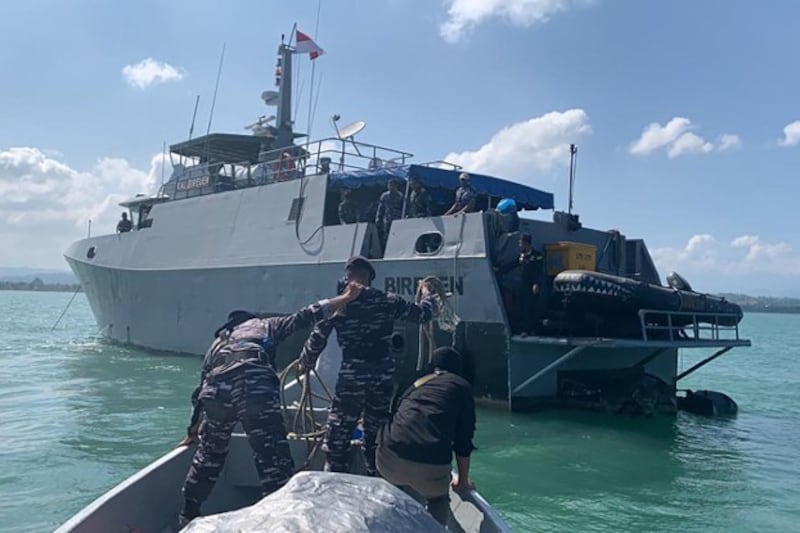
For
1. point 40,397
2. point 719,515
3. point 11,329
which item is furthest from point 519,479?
point 11,329

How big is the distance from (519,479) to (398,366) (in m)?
4.53

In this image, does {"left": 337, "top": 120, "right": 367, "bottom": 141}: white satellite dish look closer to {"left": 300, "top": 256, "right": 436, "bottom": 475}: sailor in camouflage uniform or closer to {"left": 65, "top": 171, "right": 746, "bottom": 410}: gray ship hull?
{"left": 65, "top": 171, "right": 746, "bottom": 410}: gray ship hull

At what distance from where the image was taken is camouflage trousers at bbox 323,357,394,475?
→ 14.6 ft

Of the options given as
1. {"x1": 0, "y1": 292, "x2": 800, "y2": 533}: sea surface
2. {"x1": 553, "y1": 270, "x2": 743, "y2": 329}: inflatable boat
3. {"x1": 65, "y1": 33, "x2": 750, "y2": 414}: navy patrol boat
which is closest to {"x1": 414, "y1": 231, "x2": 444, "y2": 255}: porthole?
{"x1": 65, "y1": 33, "x2": 750, "y2": 414}: navy patrol boat

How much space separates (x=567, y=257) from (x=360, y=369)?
7.41 metres

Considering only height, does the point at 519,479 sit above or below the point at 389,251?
below

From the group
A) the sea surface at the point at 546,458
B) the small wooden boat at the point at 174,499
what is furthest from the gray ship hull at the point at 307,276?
the small wooden boat at the point at 174,499

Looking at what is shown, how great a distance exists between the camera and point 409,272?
11.6 meters

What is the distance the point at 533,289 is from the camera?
10891 mm

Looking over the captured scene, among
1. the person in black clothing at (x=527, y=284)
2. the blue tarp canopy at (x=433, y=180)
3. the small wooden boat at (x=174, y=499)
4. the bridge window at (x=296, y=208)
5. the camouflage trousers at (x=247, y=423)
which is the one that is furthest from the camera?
the bridge window at (x=296, y=208)

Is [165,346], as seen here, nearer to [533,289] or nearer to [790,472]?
[533,289]

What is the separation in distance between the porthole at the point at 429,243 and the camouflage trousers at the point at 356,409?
7030 mm

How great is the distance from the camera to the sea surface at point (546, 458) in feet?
21.1

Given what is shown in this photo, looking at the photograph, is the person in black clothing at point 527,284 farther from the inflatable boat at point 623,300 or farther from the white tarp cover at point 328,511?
the white tarp cover at point 328,511
